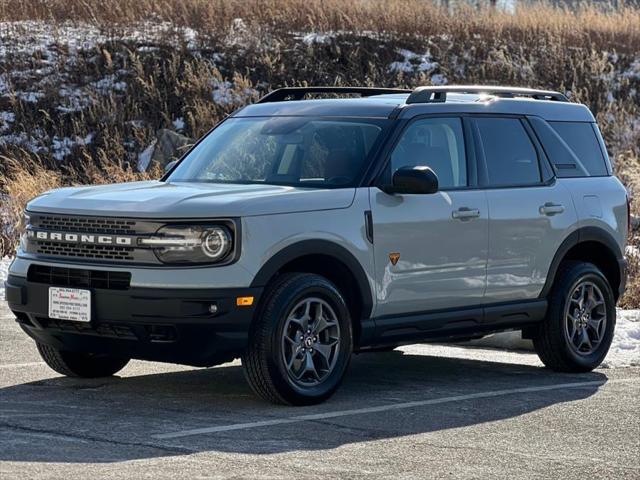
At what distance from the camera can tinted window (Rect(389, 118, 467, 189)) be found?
934cm

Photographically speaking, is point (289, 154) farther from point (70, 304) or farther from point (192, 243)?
point (70, 304)

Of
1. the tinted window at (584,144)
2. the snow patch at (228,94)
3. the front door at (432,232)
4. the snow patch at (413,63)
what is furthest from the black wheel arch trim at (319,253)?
the snow patch at (413,63)

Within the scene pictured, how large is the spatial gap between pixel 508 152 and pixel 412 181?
1.43 metres

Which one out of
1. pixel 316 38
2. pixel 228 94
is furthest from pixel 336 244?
pixel 316 38

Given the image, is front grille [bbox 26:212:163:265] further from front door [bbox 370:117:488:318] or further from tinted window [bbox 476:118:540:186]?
tinted window [bbox 476:118:540:186]

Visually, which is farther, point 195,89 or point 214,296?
point 195,89

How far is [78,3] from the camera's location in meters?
29.2

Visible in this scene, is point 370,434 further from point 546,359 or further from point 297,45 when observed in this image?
point 297,45

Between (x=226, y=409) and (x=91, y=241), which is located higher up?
(x=91, y=241)

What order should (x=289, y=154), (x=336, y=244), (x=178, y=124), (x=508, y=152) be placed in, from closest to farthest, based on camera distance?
(x=336, y=244), (x=289, y=154), (x=508, y=152), (x=178, y=124)

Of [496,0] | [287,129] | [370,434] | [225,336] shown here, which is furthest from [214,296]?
[496,0]

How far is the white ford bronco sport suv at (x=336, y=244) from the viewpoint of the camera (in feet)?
26.6

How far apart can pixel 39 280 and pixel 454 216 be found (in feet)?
8.59

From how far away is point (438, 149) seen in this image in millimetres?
9578
